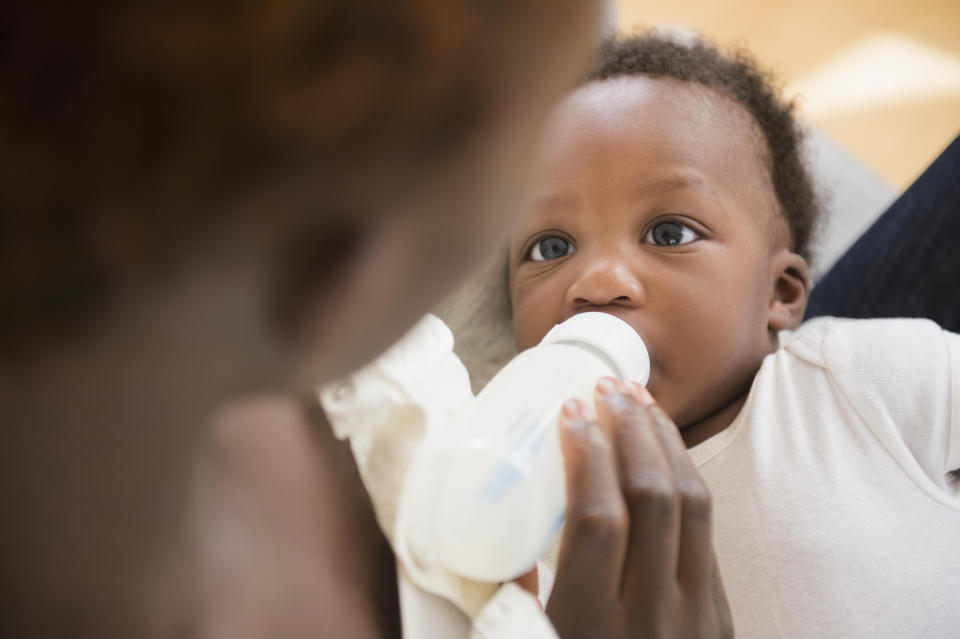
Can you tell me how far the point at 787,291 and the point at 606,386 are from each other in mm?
561

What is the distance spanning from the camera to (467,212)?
9.7 inches

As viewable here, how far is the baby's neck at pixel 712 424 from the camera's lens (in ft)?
3.19

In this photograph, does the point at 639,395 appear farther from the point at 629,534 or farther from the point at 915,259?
the point at 915,259

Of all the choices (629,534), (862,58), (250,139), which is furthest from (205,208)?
(862,58)

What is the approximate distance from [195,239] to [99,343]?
4 cm

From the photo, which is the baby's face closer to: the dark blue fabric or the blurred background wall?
the dark blue fabric

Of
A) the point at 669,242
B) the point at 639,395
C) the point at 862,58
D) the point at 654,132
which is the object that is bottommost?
the point at 639,395

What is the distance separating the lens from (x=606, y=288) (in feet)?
2.81

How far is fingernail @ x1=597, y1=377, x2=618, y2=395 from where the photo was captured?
62 cm

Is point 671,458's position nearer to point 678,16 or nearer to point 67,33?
point 67,33

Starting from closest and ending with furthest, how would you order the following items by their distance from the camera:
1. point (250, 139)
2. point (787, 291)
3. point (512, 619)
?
point (250, 139) → point (512, 619) → point (787, 291)

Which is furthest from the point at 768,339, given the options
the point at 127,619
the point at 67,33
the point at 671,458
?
the point at 67,33

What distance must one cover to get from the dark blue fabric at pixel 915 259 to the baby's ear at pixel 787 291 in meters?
0.08

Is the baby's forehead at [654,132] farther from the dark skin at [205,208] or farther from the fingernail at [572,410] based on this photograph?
the dark skin at [205,208]
